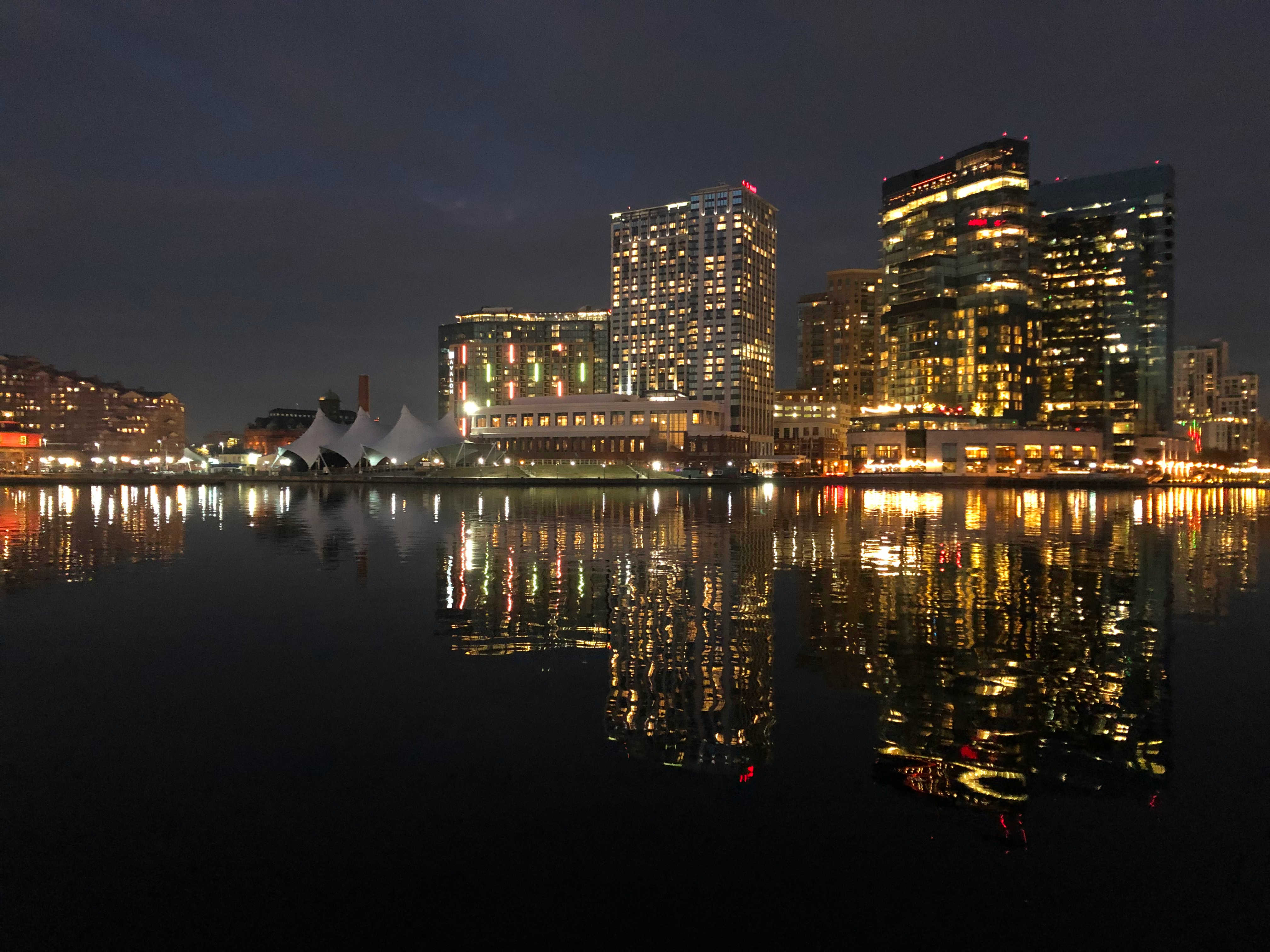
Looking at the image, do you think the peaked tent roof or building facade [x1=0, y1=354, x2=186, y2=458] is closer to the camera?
the peaked tent roof

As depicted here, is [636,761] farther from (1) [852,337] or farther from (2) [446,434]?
(1) [852,337]

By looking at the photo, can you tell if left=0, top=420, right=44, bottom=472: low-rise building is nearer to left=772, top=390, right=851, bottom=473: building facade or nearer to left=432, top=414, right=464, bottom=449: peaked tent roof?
left=432, top=414, right=464, bottom=449: peaked tent roof

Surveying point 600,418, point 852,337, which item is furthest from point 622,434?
point 852,337

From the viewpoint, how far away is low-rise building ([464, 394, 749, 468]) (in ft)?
412

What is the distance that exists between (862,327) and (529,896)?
8119 inches

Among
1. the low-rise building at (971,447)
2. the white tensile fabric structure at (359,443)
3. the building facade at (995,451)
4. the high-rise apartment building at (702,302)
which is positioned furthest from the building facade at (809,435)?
the white tensile fabric structure at (359,443)

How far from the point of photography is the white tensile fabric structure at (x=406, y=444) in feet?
349

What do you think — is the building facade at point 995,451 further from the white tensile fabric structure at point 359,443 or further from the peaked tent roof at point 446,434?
the white tensile fabric structure at point 359,443

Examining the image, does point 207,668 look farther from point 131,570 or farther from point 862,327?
point 862,327

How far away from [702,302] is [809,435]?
37200 mm

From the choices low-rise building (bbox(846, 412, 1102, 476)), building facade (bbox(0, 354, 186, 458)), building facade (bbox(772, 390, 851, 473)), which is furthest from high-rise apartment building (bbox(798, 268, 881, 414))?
building facade (bbox(0, 354, 186, 458))

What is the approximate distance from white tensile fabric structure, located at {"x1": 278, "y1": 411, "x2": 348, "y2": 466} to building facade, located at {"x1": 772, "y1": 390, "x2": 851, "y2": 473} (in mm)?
80886

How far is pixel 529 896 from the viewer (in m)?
4.93

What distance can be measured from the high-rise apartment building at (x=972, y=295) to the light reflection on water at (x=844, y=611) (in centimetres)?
11693
